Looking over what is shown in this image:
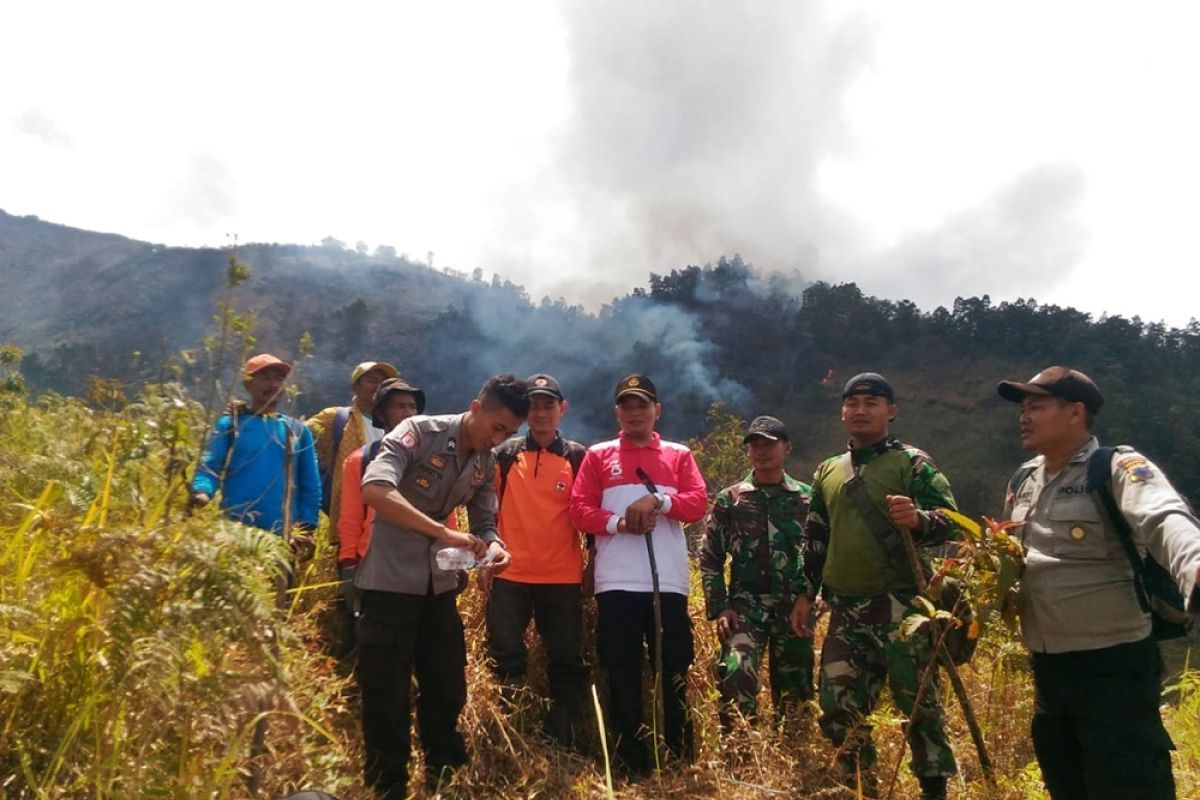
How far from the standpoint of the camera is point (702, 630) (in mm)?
4758

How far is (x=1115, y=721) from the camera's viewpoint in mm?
2459

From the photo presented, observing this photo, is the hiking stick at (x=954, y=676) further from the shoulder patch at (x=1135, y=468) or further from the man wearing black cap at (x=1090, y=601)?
the shoulder patch at (x=1135, y=468)

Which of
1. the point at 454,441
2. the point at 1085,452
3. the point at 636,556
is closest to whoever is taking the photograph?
the point at 1085,452

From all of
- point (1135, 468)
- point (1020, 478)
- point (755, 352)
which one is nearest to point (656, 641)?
point (1020, 478)

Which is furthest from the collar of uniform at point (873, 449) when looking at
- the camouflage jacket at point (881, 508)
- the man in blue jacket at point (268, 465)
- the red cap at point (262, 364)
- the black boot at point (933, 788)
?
the red cap at point (262, 364)

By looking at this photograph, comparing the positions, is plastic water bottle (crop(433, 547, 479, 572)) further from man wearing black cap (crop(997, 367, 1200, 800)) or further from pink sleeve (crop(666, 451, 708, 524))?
man wearing black cap (crop(997, 367, 1200, 800))

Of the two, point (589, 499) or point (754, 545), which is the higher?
point (589, 499)

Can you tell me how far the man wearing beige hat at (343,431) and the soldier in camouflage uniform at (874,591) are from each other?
2.73 metres

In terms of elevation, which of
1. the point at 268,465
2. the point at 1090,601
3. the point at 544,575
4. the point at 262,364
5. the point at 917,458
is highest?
the point at 262,364

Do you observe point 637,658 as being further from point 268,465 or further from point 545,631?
point 268,465

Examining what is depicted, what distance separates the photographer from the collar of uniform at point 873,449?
3.66 m

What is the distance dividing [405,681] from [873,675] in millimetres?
2133

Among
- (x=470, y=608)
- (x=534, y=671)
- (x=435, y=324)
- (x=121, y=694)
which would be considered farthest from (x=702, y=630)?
(x=435, y=324)

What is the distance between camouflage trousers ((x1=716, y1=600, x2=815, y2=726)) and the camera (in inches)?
154
